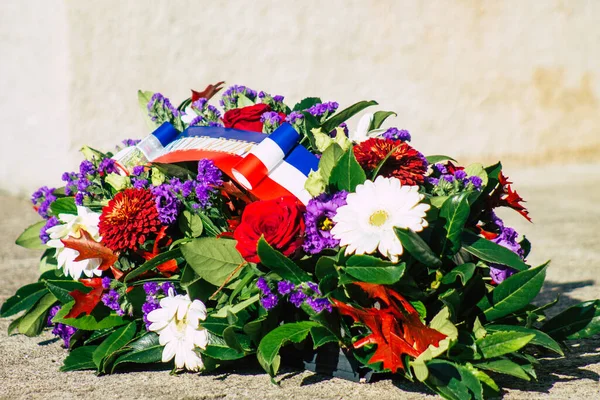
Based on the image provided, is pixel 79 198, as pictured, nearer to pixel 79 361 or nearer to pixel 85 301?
pixel 85 301

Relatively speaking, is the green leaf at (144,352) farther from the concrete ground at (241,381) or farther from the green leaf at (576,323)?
the green leaf at (576,323)

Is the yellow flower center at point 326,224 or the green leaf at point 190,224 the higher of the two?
the green leaf at point 190,224

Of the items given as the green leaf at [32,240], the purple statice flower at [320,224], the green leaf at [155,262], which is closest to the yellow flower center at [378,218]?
the purple statice flower at [320,224]

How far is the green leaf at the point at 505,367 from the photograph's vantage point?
1727 millimetres

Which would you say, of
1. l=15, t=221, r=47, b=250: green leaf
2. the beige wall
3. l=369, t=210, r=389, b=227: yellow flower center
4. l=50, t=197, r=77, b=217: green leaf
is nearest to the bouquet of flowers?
l=369, t=210, r=389, b=227: yellow flower center

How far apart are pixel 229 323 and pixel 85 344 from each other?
56 cm

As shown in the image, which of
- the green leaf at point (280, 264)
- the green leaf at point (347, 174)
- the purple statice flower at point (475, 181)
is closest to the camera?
the green leaf at point (280, 264)

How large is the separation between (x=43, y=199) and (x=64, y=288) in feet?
1.45

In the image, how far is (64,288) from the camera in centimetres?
224

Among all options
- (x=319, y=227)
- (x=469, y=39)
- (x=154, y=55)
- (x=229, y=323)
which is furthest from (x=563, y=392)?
(x=469, y=39)

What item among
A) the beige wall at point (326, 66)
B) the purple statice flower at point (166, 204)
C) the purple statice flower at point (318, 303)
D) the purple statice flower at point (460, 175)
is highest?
the beige wall at point (326, 66)

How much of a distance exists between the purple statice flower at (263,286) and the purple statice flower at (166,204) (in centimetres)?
→ 36

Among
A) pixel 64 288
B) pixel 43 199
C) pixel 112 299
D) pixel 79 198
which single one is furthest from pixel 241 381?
pixel 43 199

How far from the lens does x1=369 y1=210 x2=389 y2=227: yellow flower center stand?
1.74 metres
